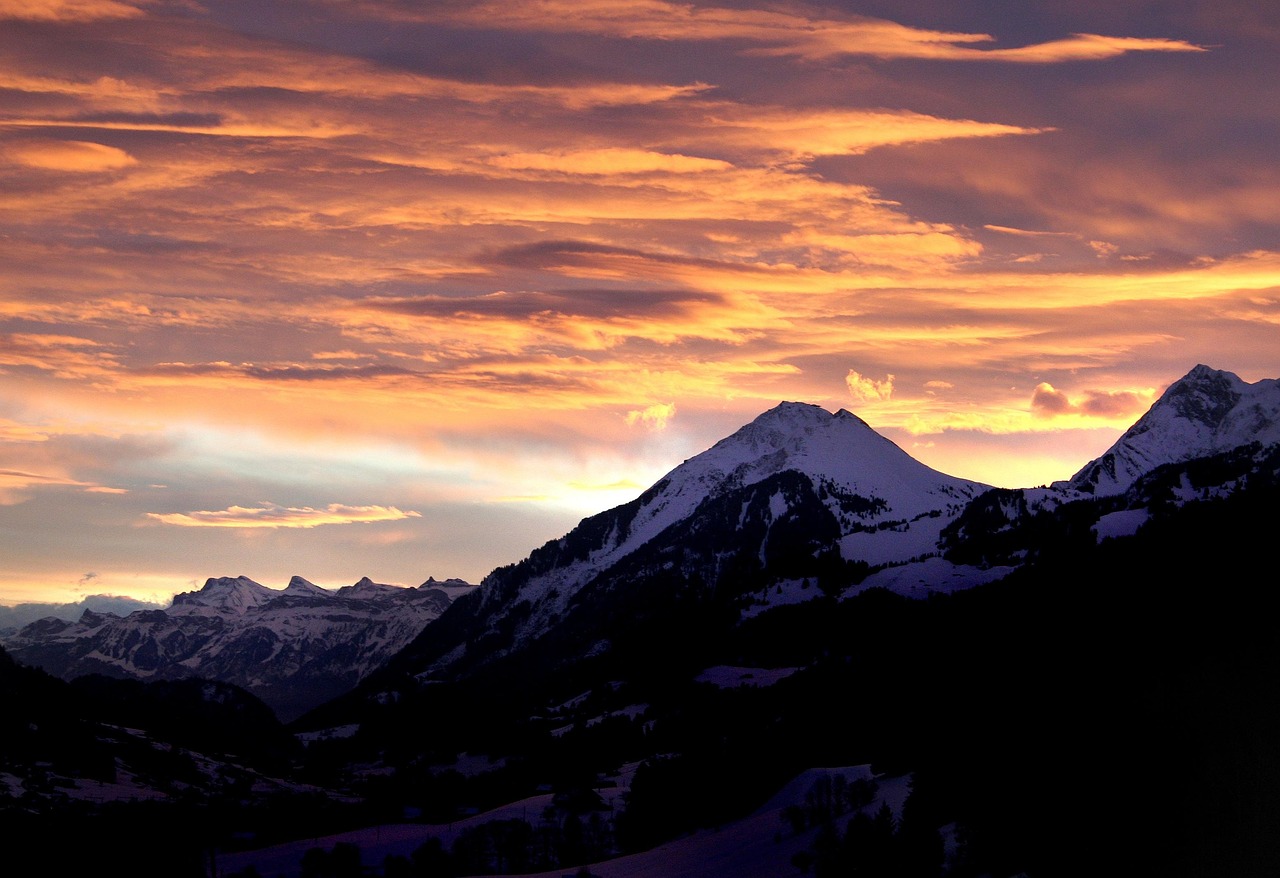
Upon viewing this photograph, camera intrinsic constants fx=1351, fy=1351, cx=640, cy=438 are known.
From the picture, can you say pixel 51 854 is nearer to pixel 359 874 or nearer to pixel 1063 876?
pixel 359 874

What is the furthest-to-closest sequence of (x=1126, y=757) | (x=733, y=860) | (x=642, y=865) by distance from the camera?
(x=642, y=865)
(x=733, y=860)
(x=1126, y=757)

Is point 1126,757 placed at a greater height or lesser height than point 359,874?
greater

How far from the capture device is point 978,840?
371ft

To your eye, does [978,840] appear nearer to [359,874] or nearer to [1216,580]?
[1216,580]

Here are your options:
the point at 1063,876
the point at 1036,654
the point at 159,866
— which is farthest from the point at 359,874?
the point at 1063,876

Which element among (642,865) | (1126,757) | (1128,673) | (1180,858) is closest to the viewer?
(1180,858)

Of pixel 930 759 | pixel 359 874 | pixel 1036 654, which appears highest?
pixel 1036 654

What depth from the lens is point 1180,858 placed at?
318 feet

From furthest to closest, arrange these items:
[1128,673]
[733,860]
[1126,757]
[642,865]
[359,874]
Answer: [359,874] → [642,865] → [733,860] → [1128,673] → [1126,757]

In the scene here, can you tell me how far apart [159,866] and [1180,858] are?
139218 mm

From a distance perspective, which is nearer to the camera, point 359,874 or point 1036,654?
point 1036,654

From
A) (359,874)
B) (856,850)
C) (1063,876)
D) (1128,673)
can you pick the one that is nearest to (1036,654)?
(1128,673)

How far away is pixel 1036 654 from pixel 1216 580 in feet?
73.0

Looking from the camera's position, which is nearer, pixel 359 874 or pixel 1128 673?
pixel 1128 673
